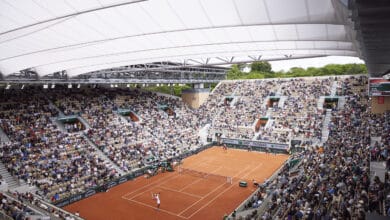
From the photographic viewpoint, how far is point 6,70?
21.3m

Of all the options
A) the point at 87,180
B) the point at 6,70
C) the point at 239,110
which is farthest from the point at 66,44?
the point at 239,110

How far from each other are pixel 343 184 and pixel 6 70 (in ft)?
75.7

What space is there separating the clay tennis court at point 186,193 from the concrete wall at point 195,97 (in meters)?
24.8

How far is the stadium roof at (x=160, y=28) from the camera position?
1041cm

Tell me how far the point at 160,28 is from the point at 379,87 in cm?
2117

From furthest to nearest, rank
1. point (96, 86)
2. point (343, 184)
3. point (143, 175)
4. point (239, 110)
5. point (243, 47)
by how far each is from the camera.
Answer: point (239, 110)
point (96, 86)
point (143, 175)
point (243, 47)
point (343, 184)

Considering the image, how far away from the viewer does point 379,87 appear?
25172 mm

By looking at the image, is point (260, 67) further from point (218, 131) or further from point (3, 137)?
point (3, 137)

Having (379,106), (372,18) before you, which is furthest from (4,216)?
(379,106)

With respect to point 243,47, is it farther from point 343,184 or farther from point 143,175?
point 143,175

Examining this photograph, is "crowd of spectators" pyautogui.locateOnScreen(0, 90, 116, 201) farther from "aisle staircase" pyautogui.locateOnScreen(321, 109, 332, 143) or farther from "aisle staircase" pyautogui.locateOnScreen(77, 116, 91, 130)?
"aisle staircase" pyautogui.locateOnScreen(321, 109, 332, 143)

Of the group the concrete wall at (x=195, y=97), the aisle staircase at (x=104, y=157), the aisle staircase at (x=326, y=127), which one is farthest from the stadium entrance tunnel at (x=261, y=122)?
the aisle staircase at (x=104, y=157)

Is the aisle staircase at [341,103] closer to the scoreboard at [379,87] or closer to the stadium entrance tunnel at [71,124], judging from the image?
the scoreboard at [379,87]

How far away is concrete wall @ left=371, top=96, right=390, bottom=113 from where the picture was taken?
33250 mm
